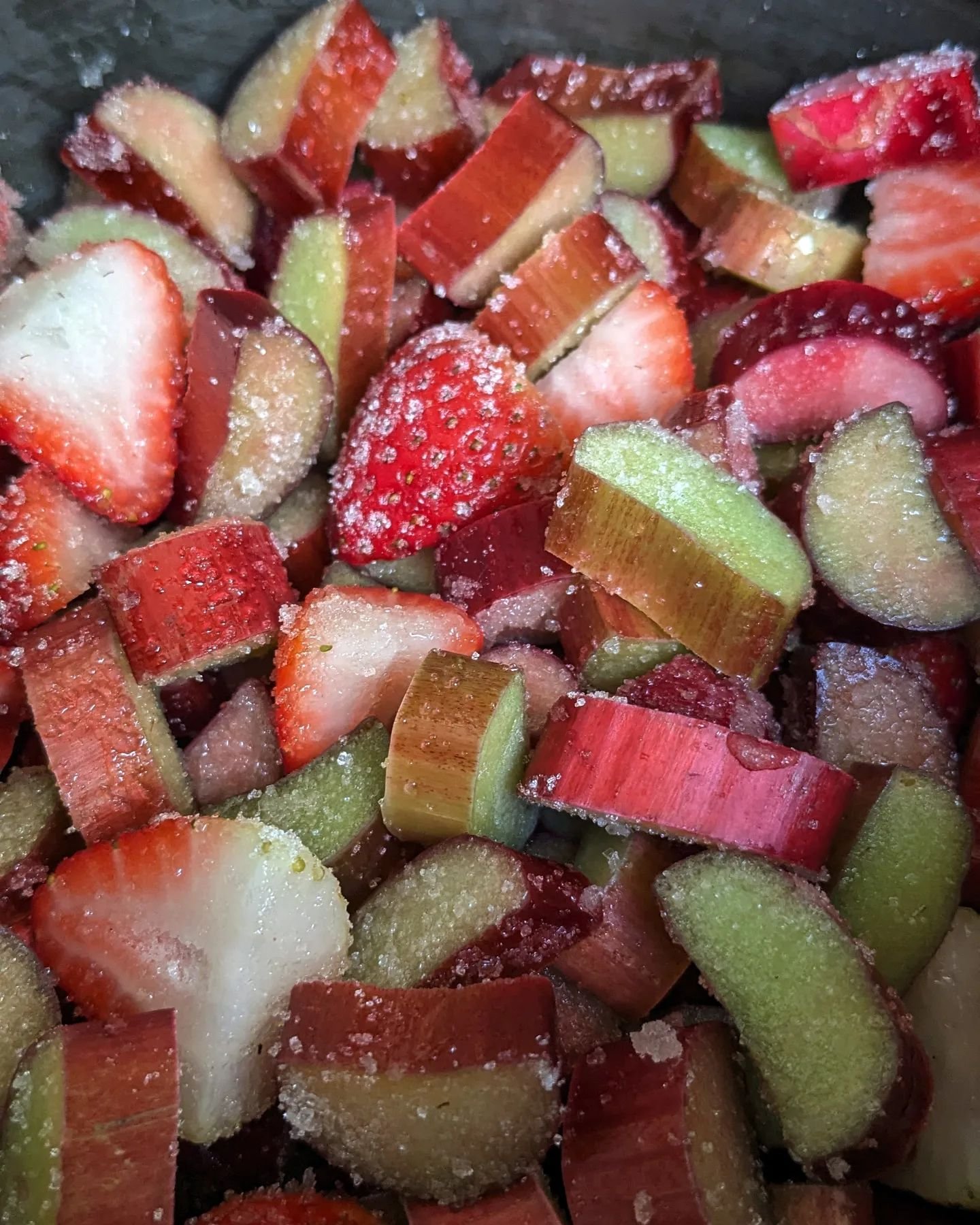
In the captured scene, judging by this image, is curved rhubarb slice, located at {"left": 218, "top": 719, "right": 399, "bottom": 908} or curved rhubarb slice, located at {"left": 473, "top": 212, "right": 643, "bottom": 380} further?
curved rhubarb slice, located at {"left": 473, "top": 212, "right": 643, "bottom": 380}

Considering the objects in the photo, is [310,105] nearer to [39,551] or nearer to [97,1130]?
[39,551]

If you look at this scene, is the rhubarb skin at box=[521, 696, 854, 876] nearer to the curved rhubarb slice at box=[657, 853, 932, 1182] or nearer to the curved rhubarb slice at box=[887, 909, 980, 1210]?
the curved rhubarb slice at box=[657, 853, 932, 1182]

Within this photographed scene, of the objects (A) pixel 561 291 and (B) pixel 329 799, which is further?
(A) pixel 561 291

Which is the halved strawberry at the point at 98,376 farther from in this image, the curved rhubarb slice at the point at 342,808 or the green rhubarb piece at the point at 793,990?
the green rhubarb piece at the point at 793,990

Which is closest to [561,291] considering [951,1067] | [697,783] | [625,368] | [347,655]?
[625,368]

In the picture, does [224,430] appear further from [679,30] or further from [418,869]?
[679,30]

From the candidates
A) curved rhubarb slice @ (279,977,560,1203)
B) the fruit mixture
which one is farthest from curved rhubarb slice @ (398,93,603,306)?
curved rhubarb slice @ (279,977,560,1203)
